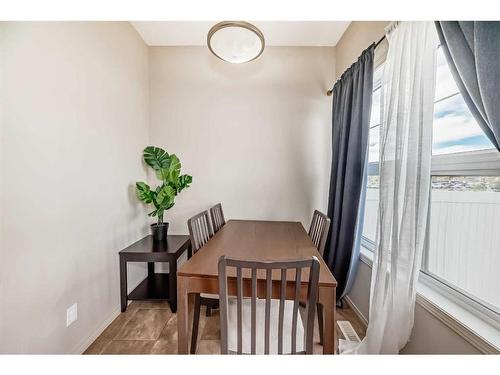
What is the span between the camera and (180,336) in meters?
1.19

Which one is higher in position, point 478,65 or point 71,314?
point 478,65

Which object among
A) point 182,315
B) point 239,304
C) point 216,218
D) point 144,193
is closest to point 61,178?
point 144,193

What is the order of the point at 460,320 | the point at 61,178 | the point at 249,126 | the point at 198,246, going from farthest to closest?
the point at 249,126, the point at 198,246, the point at 61,178, the point at 460,320

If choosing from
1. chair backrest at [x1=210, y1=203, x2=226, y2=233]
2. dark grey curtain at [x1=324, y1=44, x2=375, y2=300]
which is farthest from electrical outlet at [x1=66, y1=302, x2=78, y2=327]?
dark grey curtain at [x1=324, y1=44, x2=375, y2=300]

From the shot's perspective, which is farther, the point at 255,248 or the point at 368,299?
the point at 368,299

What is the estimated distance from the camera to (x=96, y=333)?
5.87ft

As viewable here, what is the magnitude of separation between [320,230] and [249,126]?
1.51 m

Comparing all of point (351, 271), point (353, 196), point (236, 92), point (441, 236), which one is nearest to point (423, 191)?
point (441, 236)

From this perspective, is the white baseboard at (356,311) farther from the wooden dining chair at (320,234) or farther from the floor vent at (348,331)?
the wooden dining chair at (320,234)

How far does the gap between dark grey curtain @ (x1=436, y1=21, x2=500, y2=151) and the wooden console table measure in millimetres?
2136

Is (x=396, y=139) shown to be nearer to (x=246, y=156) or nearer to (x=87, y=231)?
(x=246, y=156)

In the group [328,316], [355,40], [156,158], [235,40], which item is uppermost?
[355,40]

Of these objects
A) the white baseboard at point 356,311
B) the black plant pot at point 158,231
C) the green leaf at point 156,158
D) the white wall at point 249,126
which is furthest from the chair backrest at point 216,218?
the white baseboard at point 356,311

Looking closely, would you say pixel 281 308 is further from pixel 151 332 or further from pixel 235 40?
pixel 235 40
